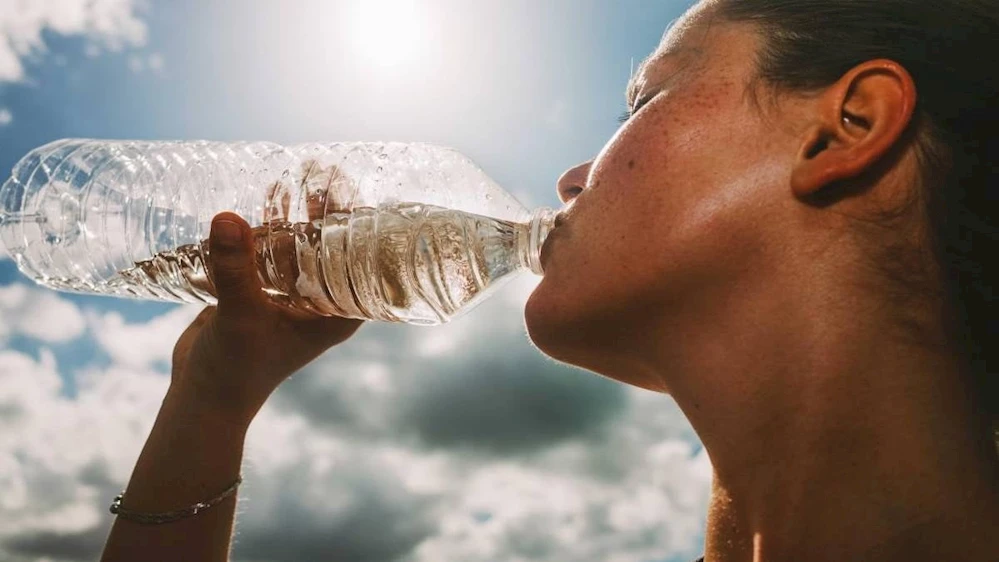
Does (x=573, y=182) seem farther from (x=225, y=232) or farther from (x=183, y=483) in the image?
(x=183, y=483)

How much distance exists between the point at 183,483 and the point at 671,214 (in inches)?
62.2

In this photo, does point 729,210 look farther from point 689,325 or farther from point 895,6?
point 895,6

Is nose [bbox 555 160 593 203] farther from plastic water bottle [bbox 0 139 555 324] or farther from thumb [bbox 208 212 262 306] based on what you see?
thumb [bbox 208 212 262 306]

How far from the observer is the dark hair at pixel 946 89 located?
1.52 meters

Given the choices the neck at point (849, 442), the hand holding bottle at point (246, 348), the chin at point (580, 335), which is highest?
the hand holding bottle at point (246, 348)

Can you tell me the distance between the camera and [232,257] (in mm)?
2021

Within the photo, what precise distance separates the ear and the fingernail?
1300mm

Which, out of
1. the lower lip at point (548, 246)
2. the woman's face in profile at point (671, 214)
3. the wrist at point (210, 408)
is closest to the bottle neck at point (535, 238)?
the lower lip at point (548, 246)

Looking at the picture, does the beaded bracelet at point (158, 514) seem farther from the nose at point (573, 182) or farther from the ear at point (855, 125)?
the ear at point (855, 125)

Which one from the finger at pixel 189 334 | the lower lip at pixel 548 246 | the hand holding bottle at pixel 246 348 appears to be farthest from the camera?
the finger at pixel 189 334

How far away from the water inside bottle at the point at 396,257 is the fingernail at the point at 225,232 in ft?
0.63

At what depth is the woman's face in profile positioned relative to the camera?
4.92 ft

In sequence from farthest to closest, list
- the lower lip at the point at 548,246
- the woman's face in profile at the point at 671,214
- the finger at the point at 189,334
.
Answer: the finger at the point at 189,334
the lower lip at the point at 548,246
the woman's face in profile at the point at 671,214

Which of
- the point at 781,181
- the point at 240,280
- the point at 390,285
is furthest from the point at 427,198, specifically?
the point at 781,181
